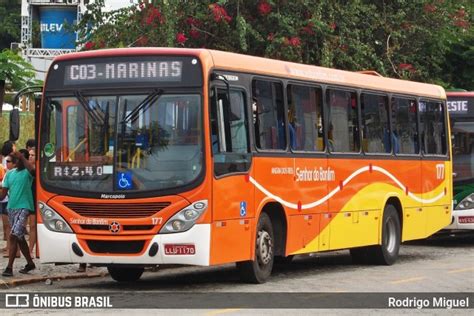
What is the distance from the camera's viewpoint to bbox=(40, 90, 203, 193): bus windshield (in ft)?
45.4

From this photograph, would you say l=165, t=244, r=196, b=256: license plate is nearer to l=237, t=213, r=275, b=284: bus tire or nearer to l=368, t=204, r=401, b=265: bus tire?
l=237, t=213, r=275, b=284: bus tire

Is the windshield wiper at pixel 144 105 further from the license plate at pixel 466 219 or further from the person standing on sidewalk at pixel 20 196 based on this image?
the license plate at pixel 466 219

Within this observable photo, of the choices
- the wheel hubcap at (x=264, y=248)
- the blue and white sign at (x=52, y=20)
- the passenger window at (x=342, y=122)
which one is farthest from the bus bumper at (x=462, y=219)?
the blue and white sign at (x=52, y=20)

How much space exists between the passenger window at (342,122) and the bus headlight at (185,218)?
13.1 ft

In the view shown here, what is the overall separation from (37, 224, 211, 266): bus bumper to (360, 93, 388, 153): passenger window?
5.43 metres

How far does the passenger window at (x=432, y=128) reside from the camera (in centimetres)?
2084

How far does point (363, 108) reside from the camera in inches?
727

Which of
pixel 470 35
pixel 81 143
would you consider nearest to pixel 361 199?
pixel 81 143

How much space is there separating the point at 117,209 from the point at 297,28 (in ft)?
36.3

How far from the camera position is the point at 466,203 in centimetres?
2323

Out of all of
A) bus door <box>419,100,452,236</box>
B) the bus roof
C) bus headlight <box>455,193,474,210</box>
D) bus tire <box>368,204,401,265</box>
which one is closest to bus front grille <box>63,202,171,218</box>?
the bus roof

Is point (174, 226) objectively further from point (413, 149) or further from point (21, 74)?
point (21, 74)

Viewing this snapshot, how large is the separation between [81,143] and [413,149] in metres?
7.93

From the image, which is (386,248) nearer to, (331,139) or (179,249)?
(331,139)
